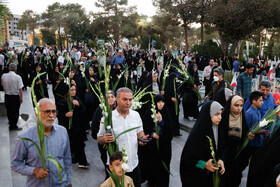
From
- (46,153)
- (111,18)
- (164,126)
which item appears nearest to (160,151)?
(164,126)

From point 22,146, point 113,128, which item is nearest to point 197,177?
point 113,128

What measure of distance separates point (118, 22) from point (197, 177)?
4557 centimetres

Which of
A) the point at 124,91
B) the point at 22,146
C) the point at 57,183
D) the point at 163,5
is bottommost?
the point at 57,183

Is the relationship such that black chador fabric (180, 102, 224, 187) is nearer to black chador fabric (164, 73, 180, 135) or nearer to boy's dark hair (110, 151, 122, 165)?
boy's dark hair (110, 151, 122, 165)

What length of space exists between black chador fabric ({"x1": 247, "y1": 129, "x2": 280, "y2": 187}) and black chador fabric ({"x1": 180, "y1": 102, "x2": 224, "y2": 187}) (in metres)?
0.41

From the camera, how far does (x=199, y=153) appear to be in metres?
3.55

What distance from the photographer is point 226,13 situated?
2223 cm

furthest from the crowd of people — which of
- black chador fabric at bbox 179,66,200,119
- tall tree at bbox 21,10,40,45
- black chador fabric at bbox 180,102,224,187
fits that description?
tall tree at bbox 21,10,40,45

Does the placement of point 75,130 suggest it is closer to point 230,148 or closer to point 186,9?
point 230,148

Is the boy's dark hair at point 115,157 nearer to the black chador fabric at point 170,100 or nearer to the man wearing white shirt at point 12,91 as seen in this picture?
the black chador fabric at point 170,100

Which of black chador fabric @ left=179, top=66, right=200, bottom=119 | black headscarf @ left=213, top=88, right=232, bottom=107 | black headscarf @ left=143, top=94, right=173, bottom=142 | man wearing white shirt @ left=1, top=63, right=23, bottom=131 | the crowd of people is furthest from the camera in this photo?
black chador fabric @ left=179, top=66, right=200, bottom=119

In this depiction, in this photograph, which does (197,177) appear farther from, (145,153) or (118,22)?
(118,22)

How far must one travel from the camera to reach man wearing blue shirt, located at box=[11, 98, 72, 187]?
2848 mm

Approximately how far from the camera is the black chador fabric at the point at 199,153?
356 cm
